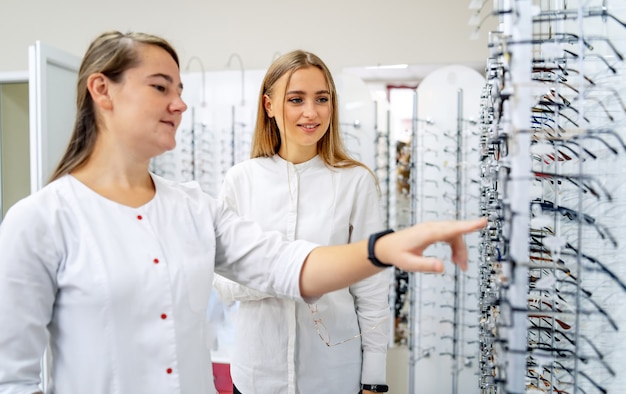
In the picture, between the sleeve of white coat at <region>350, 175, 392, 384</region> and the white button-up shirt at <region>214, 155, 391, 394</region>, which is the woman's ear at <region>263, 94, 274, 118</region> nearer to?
the white button-up shirt at <region>214, 155, 391, 394</region>

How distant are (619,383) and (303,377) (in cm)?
75

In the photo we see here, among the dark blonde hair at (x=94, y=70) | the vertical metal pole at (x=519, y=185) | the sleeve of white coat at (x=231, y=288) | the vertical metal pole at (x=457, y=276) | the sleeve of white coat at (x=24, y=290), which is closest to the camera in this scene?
the vertical metal pole at (x=519, y=185)

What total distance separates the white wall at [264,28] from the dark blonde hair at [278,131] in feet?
4.47

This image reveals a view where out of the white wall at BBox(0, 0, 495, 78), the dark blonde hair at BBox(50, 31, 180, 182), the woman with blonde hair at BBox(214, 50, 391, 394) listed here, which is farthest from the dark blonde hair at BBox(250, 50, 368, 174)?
the white wall at BBox(0, 0, 495, 78)

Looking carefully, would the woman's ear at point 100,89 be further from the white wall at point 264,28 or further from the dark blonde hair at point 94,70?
the white wall at point 264,28

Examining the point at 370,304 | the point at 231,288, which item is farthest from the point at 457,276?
the point at 231,288

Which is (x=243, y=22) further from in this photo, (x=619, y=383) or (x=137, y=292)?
(x=619, y=383)

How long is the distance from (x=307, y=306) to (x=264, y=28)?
1.97 meters

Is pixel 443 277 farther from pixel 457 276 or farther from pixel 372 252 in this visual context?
pixel 372 252

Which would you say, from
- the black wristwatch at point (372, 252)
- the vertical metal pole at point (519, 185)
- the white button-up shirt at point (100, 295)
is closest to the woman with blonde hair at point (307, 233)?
the white button-up shirt at point (100, 295)

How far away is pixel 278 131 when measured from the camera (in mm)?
1623

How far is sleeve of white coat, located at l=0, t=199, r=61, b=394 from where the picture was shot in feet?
3.22

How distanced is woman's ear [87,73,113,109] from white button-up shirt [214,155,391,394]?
1.65ft

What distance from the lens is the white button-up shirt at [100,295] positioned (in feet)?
3.27
